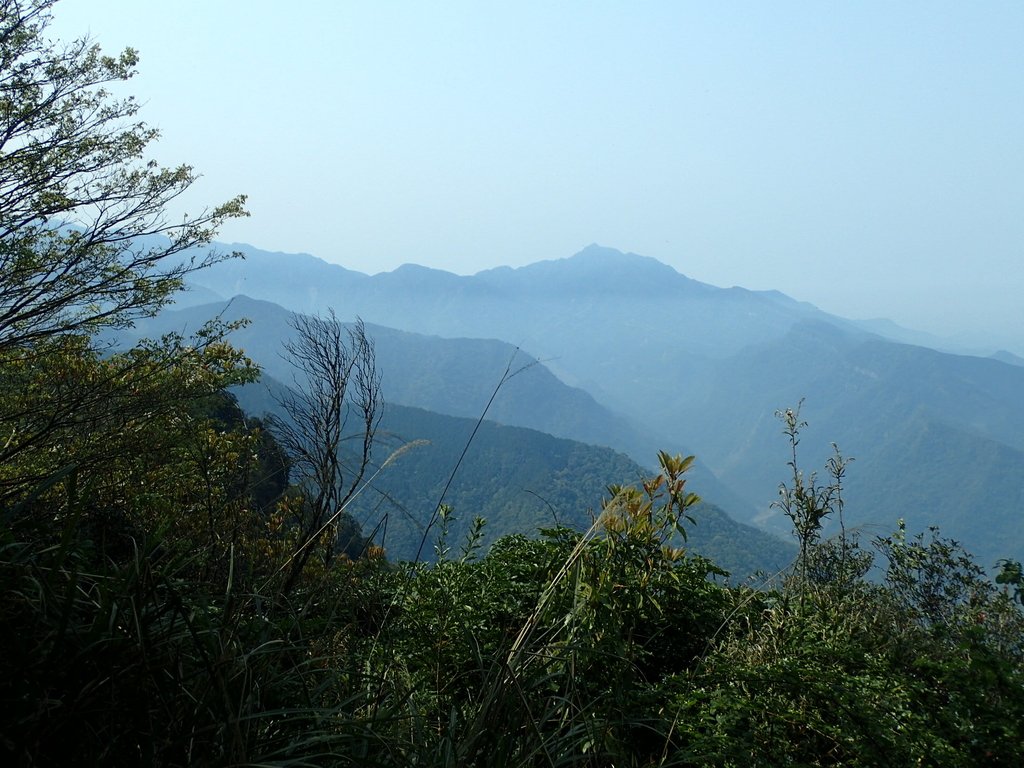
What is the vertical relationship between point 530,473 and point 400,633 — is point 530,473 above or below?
below

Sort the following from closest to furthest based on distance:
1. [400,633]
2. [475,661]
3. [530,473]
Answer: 1. [400,633]
2. [475,661]
3. [530,473]

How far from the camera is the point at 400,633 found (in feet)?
7.47

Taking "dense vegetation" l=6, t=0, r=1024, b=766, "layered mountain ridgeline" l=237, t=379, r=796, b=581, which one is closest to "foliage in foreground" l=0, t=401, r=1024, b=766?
"dense vegetation" l=6, t=0, r=1024, b=766

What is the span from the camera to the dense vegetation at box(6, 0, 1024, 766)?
1190 millimetres

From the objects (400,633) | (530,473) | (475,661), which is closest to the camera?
(400,633)

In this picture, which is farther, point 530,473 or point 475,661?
point 530,473

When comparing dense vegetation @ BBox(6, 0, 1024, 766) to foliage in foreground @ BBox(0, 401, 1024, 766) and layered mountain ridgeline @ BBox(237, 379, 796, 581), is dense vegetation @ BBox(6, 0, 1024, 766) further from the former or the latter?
layered mountain ridgeline @ BBox(237, 379, 796, 581)

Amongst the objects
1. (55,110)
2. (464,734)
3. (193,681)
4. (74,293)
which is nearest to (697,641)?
(464,734)

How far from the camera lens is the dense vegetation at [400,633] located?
3.91ft

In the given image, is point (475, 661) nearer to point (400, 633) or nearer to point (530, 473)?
point (400, 633)

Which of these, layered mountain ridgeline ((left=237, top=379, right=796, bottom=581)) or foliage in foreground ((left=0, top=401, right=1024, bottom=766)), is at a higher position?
foliage in foreground ((left=0, top=401, right=1024, bottom=766))

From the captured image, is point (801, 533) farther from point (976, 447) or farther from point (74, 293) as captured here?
point (976, 447)

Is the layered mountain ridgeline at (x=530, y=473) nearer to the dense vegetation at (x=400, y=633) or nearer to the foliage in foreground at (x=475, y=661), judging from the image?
the dense vegetation at (x=400, y=633)

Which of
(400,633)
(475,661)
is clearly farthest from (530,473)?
(400,633)
